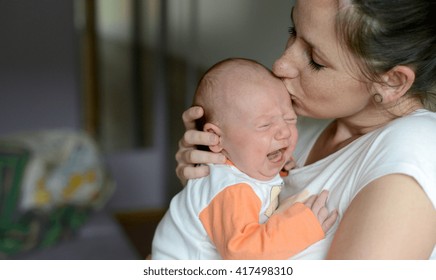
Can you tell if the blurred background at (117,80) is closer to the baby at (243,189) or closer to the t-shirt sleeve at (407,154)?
the baby at (243,189)

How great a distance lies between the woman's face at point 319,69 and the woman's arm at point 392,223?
180 mm

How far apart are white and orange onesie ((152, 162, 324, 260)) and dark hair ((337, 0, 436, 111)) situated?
0.25m

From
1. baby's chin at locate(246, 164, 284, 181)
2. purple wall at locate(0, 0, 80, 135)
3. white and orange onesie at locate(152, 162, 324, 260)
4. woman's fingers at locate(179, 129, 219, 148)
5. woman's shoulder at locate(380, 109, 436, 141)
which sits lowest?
purple wall at locate(0, 0, 80, 135)

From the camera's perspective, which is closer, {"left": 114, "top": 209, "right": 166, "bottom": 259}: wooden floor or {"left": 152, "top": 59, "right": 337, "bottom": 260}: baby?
{"left": 152, "top": 59, "right": 337, "bottom": 260}: baby

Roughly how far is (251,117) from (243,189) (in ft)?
0.40

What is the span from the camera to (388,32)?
957mm

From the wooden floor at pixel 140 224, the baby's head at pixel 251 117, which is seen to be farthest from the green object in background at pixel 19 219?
the baby's head at pixel 251 117

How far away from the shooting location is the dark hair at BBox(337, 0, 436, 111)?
0.94m

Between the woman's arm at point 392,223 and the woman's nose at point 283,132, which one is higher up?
the woman's nose at point 283,132

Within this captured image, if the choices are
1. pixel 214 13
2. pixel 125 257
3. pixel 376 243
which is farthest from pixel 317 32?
pixel 125 257

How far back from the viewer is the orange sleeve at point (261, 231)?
97cm

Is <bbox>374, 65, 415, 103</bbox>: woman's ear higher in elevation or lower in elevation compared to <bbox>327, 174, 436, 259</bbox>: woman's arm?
higher

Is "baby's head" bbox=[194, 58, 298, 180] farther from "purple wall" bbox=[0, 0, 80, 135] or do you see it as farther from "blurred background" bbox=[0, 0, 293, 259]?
"purple wall" bbox=[0, 0, 80, 135]

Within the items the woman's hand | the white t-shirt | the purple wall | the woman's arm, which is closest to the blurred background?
the purple wall
